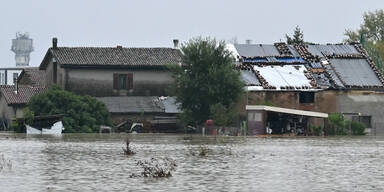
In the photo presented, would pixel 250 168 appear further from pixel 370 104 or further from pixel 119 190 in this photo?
pixel 370 104

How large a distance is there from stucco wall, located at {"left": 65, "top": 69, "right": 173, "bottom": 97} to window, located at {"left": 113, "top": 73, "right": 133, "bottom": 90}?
0.80 feet

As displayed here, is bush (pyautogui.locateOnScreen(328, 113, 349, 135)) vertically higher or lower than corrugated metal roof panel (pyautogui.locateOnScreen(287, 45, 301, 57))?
lower

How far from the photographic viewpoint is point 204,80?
199ft

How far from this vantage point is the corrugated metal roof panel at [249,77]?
63406mm

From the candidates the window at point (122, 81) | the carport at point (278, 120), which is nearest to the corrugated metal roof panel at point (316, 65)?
the carport at point (278, 120)

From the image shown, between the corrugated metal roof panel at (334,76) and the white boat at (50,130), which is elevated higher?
the corrugated metal roof panel at (334,76)

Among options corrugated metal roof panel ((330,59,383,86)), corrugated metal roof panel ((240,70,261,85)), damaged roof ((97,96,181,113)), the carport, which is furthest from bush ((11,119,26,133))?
corrugated metal roof panel ((330,59,383,86))

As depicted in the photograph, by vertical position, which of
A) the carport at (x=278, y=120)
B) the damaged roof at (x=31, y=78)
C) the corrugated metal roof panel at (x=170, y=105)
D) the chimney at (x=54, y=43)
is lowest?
the carport at (x=278, y=120)

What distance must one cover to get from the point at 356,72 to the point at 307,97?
4701mm

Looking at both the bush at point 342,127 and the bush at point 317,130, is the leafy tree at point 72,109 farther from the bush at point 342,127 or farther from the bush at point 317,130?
the bush at point 342,127

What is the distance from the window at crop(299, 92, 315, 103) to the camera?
6431cm

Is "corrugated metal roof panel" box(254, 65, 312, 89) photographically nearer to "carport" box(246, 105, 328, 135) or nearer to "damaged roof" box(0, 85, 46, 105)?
"carport" box(246, 105, 328, 135)

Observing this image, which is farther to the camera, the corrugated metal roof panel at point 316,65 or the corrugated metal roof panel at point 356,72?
the corrugated metal roof panel at point 316,65

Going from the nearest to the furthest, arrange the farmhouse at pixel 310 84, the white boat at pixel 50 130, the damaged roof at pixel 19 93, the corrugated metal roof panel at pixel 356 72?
1. the white boat at pixel 50 130
2. the farmhouse at pixel 310 84
3. the corrugated metal roof panel at pixel 356 72
4. the damaged roof at pixel 19 93
